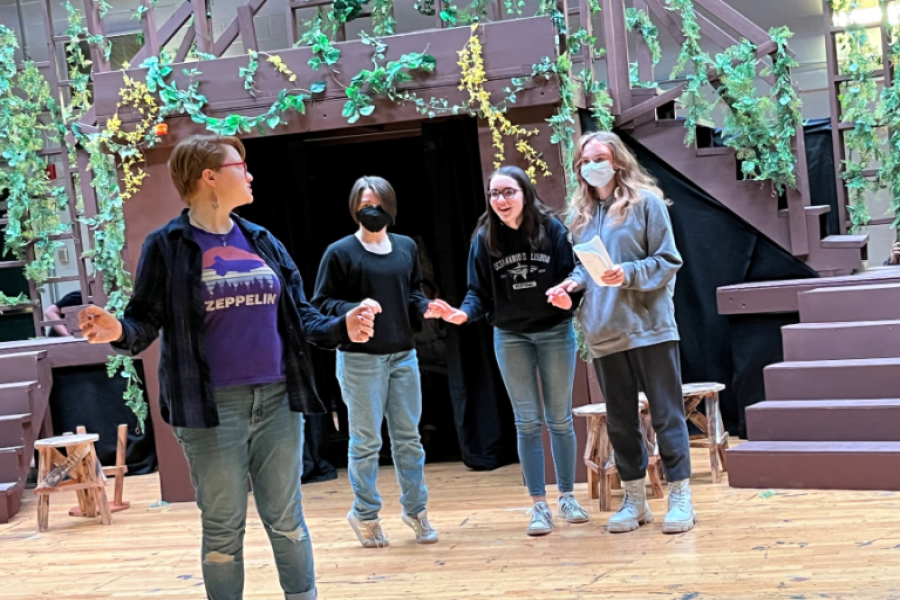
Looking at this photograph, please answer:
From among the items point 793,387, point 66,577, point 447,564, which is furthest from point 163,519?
point 793,387

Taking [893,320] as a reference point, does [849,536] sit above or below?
below

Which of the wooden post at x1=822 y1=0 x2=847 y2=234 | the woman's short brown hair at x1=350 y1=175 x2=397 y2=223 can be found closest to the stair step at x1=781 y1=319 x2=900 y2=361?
the wooden post at x1=822 y1=0 x2=847 y2=234

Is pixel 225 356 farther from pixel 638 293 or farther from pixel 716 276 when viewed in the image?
pixel 716 276

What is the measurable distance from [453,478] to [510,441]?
0.51 m

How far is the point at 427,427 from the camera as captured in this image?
247 inches

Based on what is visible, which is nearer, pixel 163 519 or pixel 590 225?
pixel 590 225

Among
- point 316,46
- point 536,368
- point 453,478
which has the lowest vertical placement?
point 453,478

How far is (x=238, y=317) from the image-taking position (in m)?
2.49

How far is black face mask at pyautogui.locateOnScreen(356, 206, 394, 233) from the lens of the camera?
382cm

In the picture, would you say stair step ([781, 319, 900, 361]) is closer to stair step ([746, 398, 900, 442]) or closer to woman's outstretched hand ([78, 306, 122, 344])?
stair step ([746, 398, 900, 442])

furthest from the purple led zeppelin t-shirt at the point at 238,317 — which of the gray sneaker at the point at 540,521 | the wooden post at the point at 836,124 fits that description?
the wooden post at the point at 836,124

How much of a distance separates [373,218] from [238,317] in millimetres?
1404

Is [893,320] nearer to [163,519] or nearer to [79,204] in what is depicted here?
[163,519]

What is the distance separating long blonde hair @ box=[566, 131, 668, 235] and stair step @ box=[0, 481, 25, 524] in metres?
3.69
